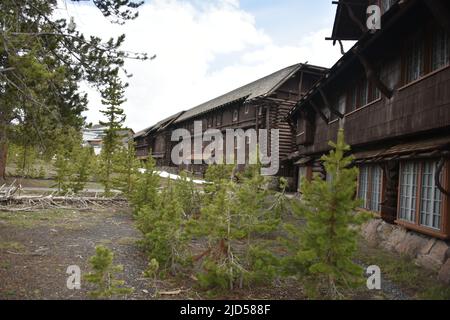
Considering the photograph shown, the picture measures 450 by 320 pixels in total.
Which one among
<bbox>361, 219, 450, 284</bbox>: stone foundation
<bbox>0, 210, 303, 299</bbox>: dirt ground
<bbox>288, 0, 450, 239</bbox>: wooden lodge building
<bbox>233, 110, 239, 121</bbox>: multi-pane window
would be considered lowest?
<bbox>0, 210, 303, 299</bbox>: dirt ground

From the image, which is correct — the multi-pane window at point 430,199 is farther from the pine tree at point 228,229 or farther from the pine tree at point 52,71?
the pine tree at point 52,71

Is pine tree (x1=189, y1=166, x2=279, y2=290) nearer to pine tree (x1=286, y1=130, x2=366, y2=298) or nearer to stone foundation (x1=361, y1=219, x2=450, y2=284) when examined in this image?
pine tree (x1=286, y1=130, x2=366, y2=298)

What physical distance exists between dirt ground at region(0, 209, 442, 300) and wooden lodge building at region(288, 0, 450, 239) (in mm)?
2934

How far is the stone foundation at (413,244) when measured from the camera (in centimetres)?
713

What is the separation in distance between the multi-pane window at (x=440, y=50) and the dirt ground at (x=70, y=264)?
532cm

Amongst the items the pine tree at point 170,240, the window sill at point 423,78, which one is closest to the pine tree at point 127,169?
the pine tree at point 170,240

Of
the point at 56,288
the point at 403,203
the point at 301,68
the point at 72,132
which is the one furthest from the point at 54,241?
the point at 301,68

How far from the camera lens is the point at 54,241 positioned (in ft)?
30.7

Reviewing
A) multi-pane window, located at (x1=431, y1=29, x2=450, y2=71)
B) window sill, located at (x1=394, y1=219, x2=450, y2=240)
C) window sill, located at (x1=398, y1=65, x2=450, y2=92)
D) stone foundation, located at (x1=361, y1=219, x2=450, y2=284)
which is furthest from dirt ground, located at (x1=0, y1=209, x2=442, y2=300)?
multi-pane window, located at (x1=431, y1=29, x2=450, y2=71)

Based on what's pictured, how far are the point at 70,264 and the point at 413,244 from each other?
8.41 m

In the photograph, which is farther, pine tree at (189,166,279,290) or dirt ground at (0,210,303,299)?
pine tree at (189,166,279,290)

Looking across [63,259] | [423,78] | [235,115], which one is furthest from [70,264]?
[235,115]

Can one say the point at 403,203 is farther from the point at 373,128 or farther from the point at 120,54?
the point at 120,54

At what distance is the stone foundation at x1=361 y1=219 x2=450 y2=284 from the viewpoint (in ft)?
23.4
